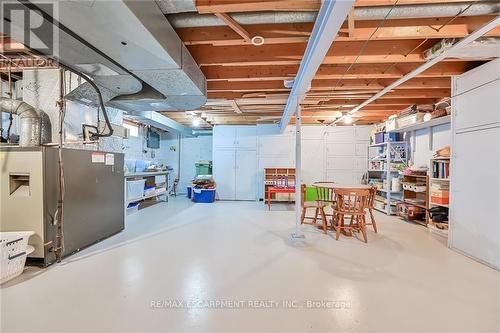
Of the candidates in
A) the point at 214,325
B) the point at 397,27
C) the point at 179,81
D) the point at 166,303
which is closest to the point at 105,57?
the point at 179,81

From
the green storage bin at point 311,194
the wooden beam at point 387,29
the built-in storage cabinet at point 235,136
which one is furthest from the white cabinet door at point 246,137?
the wooden beam at point 387,29

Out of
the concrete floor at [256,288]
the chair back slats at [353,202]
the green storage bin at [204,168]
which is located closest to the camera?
the concrete floor at [256,288]

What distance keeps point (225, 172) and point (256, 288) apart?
543cm

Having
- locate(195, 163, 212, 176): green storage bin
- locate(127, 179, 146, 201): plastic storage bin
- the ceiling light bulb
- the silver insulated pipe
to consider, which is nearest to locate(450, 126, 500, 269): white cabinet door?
the ceiling light bulb

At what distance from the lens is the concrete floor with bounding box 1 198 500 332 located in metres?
1.69

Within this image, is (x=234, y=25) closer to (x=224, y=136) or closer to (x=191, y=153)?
(x=224, y=136)

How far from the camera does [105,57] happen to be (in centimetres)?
229

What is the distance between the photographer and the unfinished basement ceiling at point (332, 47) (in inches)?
76.0

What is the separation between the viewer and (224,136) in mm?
7434

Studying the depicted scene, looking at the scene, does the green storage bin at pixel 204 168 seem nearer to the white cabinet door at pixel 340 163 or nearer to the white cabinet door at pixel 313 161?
the white cabinet door at pixel 313 161

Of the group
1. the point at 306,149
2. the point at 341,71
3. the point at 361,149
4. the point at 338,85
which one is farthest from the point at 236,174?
the point at 341,71

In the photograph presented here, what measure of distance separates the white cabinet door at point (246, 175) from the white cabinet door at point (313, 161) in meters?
1.61

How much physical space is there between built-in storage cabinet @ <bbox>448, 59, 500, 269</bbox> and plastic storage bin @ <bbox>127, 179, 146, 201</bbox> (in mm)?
5681

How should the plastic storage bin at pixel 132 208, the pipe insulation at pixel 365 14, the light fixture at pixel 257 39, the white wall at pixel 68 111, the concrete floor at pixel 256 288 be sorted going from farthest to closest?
the plastic storage bin at pixel 132 208, the white wall at pixel 68 111, the light fixture at pixel 257 39, the pipe insulation at pixel 365 14, the concrete floor at pixel 256 288
